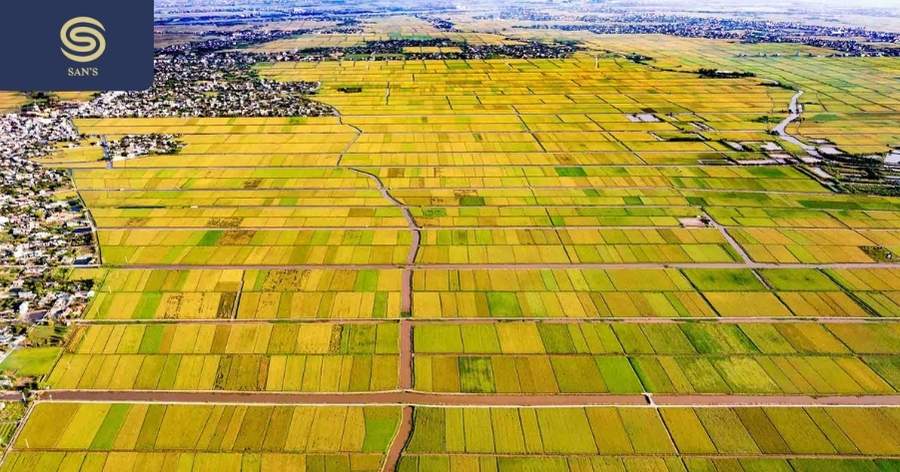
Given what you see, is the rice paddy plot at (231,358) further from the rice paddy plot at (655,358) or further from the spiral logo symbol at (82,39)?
the spiral logo symbol at (82,39)

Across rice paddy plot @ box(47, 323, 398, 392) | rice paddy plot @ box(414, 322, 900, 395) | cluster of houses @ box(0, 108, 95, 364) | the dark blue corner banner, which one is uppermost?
the dark blue corner banner

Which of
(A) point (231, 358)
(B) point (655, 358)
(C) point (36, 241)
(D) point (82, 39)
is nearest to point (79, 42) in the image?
(D) point (82, 39)

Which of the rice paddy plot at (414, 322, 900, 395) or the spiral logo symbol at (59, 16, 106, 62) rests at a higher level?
the spiral logo symbol at (59, 16, 106, 62)

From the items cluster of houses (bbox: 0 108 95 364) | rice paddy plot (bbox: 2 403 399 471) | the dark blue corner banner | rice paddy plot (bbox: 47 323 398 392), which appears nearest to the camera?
rice paddy plot (bbox: 2 403 399 471)

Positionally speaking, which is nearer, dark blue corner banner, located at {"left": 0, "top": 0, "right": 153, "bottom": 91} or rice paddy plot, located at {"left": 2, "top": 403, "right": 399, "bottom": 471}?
rice paddy plot, located at {"left": 2, "top": 403, "right": 399, "bottom": 471}

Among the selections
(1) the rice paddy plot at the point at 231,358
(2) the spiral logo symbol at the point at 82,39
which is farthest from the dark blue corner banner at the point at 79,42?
(1) the rice paddy plot at the point at 231,358

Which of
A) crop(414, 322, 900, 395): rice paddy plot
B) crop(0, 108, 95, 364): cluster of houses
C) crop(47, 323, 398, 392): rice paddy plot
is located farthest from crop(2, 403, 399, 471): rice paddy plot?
crop(0, 108, 95, 364): cluster of houses

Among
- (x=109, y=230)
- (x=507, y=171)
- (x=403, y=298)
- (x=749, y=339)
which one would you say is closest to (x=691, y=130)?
(x=507, y=171)

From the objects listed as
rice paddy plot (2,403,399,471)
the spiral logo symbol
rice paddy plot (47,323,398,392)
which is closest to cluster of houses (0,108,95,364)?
rice paddy plot (47,323,398,392)

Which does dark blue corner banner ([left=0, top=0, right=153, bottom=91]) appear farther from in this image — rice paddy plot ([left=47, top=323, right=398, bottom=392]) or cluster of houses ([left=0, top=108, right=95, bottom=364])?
rice paddy plot ([left=47, top=323, right=398, bottom=392])

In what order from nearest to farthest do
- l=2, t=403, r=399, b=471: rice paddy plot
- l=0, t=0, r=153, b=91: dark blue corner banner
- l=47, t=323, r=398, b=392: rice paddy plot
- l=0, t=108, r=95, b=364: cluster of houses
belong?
l=2, t=403, r=399, b=471: rice paddy plot
l=47, t=323, r=398, b=392: rice paddy plot
l=0, t=108, r=95, b=364: cluster of houses
l=0, t=0, r=153, b=91: dark blue corner banner
